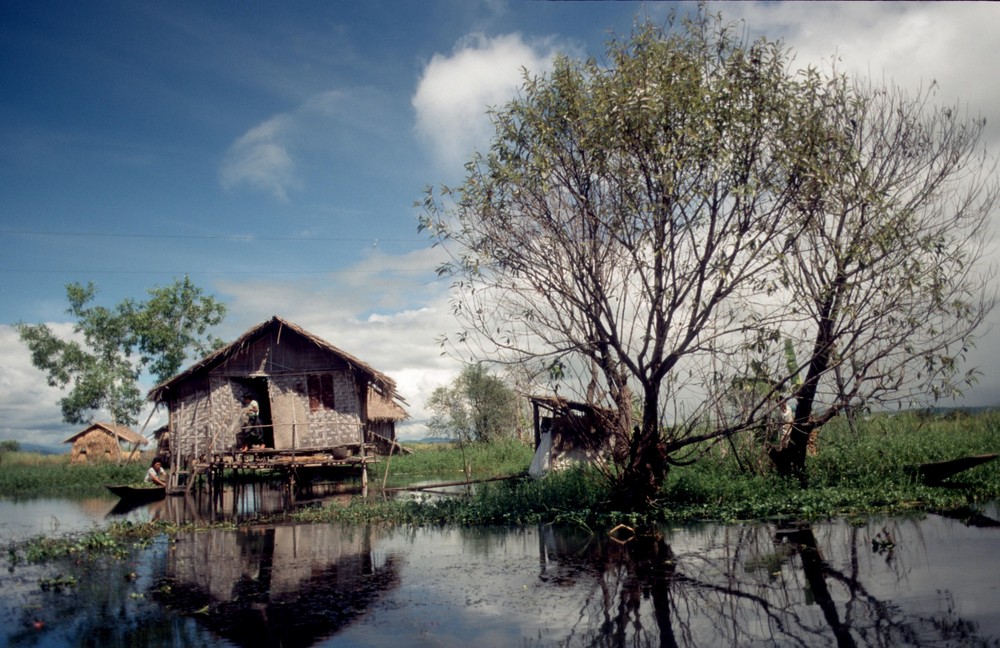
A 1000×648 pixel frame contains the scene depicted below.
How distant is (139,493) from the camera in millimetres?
22734

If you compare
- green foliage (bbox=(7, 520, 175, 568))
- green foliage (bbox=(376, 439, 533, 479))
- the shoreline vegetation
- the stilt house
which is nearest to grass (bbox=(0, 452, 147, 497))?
the stilt house

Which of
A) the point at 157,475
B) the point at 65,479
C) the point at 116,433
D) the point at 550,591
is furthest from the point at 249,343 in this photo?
the point at 116,433

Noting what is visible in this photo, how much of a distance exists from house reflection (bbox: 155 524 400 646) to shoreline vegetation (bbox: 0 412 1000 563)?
1726mm

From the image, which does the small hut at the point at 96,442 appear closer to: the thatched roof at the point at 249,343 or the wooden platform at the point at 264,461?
the thatched roof at the point at 249,343

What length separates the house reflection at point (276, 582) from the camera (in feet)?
23.3

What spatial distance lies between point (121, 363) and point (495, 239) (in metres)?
39.8

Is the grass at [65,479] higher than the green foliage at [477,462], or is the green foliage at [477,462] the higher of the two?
the grass at [65,479]

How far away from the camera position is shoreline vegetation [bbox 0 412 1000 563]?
488 inches

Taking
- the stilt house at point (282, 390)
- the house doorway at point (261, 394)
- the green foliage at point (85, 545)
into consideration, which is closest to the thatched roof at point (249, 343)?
the stilt house at point (282, 390)

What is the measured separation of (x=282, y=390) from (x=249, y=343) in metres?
1.99

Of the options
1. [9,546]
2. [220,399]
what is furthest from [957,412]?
[9,546]

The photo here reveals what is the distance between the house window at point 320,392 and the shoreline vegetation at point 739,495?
6.11 meters

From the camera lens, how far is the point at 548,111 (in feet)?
39.3

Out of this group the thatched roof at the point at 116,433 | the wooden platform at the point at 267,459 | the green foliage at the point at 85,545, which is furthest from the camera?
the thatched roof at the point at 116,433
